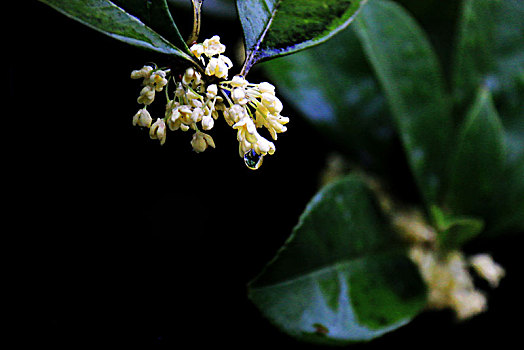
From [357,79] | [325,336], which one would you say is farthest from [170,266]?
[357,79]

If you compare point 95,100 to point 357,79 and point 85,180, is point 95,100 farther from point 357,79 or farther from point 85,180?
point 357,79

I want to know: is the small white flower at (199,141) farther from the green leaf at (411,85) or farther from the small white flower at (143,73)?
the green leaf at (411,85)

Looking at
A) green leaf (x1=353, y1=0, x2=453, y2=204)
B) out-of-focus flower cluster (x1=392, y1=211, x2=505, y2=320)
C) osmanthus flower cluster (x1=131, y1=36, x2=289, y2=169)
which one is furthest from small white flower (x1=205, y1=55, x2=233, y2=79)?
out-of-focus flower cluster (x1=392, y1=211, x2=505, y2=320)

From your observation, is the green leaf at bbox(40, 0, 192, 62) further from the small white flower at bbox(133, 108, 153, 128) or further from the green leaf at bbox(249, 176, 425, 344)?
the green leaf at bbox(249, 176, 425, 344)

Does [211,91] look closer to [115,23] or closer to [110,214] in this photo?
[115,23]

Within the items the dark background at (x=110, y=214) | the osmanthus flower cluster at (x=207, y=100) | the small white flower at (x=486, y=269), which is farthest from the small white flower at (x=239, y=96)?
the small white flower at (x=486, y=269)

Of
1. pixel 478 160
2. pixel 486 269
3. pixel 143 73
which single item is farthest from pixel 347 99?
pixel 143 73
